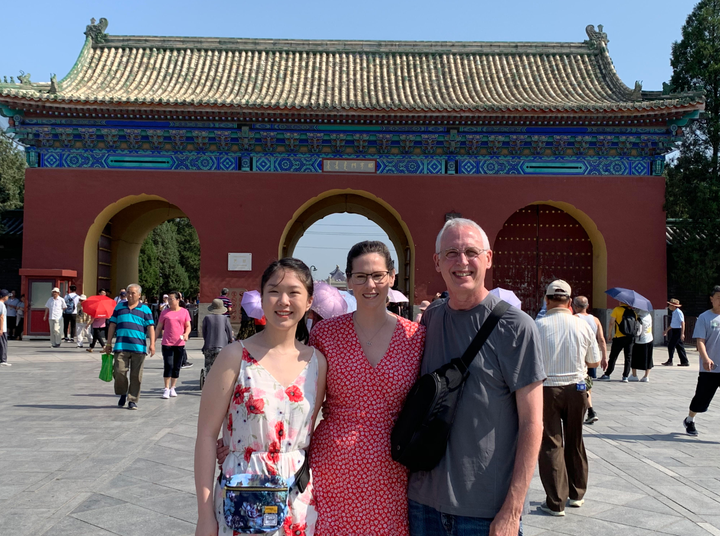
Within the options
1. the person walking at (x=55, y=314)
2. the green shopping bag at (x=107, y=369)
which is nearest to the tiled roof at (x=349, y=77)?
the person walking at (x=55, y=314)

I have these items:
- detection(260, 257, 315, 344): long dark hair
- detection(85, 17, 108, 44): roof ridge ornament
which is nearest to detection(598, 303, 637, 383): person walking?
detection(260, 257, 315, 344): long dark hair

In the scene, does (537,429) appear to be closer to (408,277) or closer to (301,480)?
(301,480)

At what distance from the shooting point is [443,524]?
2.21 meters

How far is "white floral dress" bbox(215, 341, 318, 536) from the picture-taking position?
87.7 inches

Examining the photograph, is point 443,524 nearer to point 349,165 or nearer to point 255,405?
point 255,405

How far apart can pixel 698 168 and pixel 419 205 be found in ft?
24.4

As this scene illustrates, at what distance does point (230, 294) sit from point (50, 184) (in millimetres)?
4965

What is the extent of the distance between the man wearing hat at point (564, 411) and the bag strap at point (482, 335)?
7.40 ft

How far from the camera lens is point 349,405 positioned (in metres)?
2.33

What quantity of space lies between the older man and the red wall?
1350cm

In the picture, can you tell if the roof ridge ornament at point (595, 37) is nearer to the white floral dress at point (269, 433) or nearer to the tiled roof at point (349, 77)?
the tiled roof at point (349, 77)

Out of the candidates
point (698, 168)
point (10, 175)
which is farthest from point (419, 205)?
point (10, 175)

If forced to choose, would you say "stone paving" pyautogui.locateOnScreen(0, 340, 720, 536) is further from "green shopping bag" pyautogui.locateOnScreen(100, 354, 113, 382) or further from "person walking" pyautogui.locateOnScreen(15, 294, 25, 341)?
"person walking" pyautogui.locateOnScreen(15, 294, 25, 341)

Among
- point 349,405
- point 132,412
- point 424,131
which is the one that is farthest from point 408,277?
point 349,405
